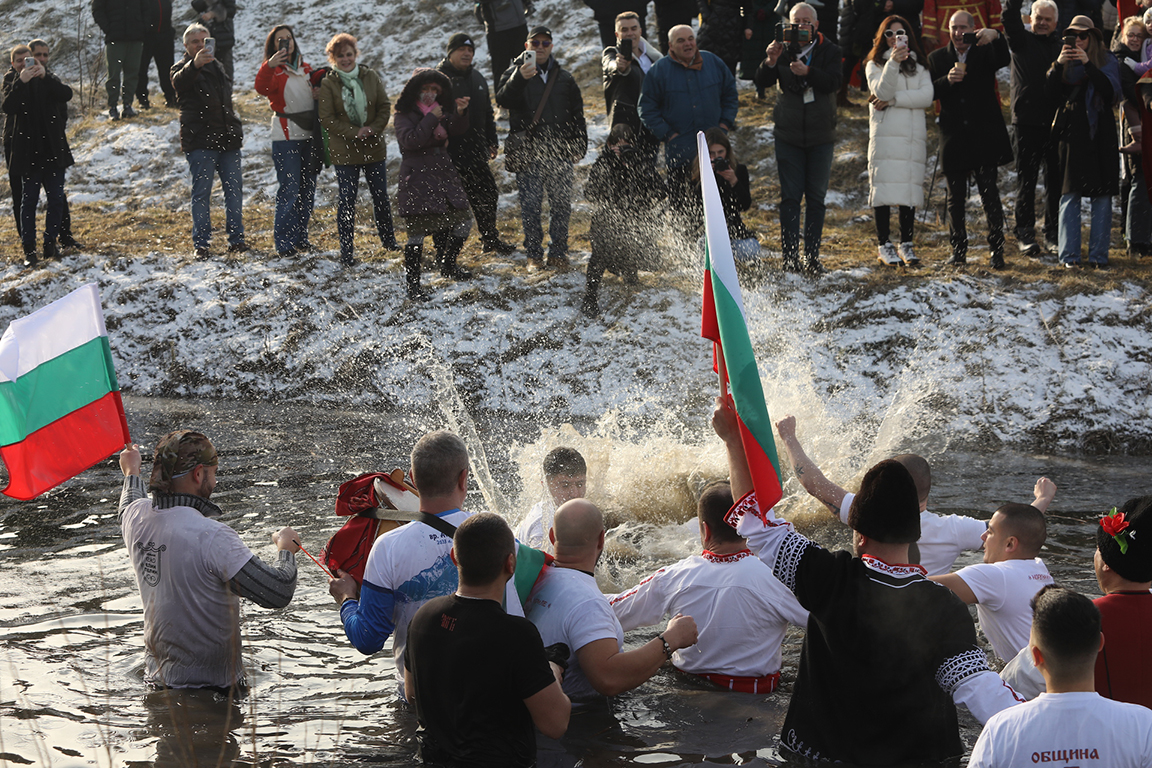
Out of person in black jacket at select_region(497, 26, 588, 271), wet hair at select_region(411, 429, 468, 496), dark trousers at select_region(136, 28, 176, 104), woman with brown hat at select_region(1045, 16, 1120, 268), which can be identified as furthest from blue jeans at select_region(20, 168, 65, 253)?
woman with brown hat at select_region(1045, 16, 1120, 268)

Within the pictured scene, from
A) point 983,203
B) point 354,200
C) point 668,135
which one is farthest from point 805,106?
point 354,200

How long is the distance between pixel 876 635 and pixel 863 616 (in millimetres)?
84

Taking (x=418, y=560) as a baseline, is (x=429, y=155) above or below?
above

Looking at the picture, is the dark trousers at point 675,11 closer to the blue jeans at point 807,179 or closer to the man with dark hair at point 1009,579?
the blue jeans at point 807,179

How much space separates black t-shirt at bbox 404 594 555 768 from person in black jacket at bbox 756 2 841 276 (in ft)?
32.0

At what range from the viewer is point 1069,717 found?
3139mm

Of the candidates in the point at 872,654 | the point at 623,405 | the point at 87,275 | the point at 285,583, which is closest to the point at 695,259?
the point at 623,405

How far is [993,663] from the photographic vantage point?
567cm

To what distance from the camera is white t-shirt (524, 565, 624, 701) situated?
4.55 metres

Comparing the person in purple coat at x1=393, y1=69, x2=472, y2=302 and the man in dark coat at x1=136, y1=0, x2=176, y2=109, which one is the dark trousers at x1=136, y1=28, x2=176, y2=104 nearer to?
the man in dark coat at x1=136, y1=0, x2=176, y2=109

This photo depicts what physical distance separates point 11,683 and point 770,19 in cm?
1514

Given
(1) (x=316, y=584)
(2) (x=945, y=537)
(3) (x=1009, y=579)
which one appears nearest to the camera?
(3) (x=1009, y=579)

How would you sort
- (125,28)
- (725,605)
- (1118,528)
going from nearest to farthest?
(1118,528), (725,605), (125,28)

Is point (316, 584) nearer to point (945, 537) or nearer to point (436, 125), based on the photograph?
point (945, 537)
